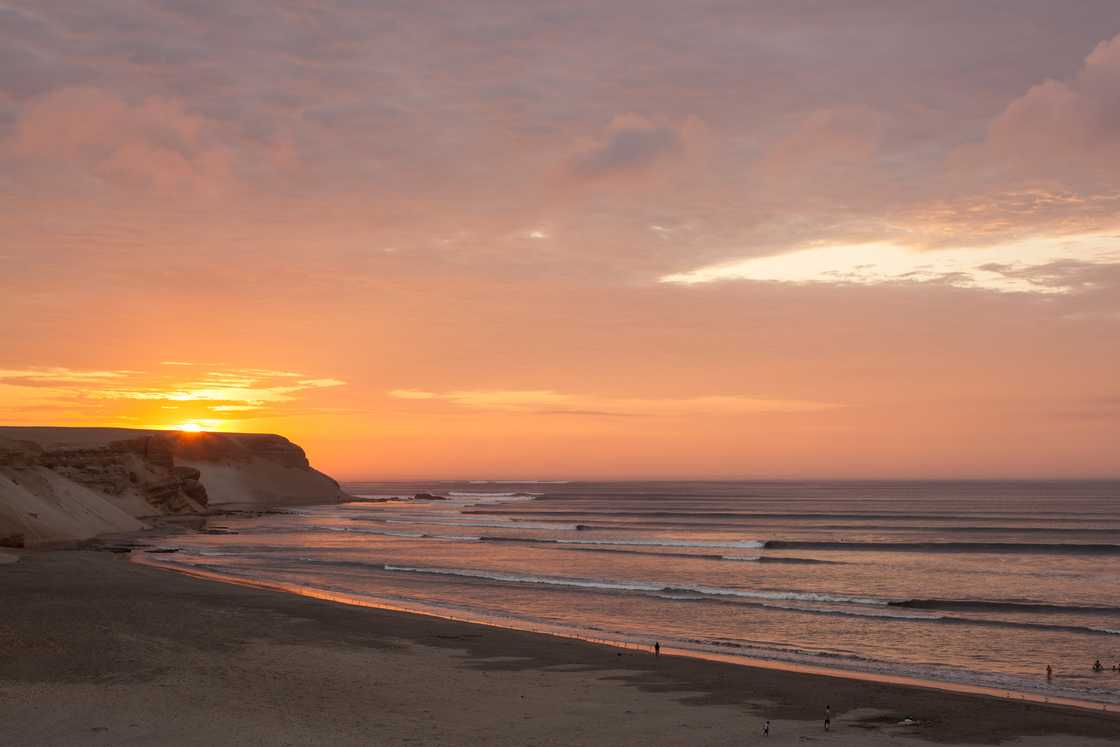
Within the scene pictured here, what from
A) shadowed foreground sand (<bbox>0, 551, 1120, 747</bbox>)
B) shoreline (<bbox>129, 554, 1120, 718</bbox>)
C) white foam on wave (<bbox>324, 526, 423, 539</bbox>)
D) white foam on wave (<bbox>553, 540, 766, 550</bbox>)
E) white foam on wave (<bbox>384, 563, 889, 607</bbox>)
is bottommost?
white foam on wave (<bbox>324, 526, 423, 539</bbox>)

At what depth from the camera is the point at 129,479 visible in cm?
8331

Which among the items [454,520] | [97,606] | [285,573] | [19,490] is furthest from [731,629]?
[454,520]

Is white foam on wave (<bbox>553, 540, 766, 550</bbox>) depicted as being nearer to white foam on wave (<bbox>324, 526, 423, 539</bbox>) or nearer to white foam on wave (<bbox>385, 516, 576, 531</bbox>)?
white foam on wave (<bbox>324, 526, 423, 539</bbox>)

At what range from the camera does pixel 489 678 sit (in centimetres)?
2017

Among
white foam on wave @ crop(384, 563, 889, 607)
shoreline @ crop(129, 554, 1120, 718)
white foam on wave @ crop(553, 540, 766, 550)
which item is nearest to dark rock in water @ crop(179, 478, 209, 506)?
white foam on wave @ crop(553, 540, 766, 550)

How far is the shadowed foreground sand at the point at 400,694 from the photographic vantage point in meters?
15.1

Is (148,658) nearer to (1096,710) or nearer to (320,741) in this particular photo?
(320,741)

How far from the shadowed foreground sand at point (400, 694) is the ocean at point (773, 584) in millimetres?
3476

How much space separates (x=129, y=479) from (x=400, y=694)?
247 feet

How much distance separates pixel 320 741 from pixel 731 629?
57.5 ft

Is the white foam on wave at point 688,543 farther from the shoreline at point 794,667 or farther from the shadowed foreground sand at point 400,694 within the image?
the shadowed foreground sand at point 400,694

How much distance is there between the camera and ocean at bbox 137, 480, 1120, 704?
81.7 ft

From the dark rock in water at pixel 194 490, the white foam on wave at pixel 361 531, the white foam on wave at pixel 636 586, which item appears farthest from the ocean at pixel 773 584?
the dark rock in water at pixel 194 490

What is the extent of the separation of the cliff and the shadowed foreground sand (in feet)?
89.6
